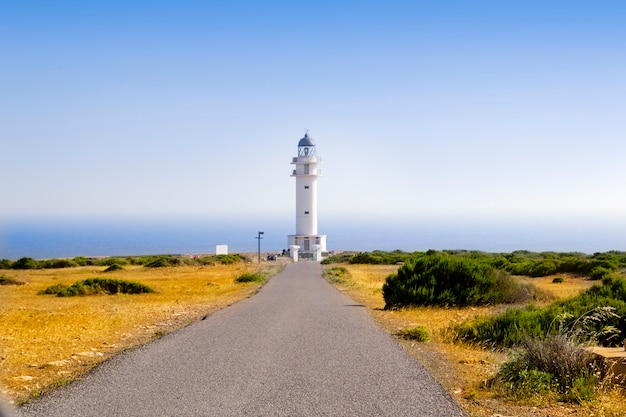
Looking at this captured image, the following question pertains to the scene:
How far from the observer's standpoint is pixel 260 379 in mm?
8531

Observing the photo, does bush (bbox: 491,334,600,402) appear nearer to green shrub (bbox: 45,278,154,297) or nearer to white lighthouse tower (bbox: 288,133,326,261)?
green shrub (bbox: 45,278,154,297)

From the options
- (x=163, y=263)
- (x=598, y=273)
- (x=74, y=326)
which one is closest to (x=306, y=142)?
(x=163, y=263)

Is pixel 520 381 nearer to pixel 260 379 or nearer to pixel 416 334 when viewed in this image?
pixel 260 379

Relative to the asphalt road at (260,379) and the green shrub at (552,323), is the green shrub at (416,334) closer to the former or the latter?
the asphalt road at (260,379)

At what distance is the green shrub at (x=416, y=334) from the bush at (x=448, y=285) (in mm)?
5844

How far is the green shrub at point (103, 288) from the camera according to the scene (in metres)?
26.8

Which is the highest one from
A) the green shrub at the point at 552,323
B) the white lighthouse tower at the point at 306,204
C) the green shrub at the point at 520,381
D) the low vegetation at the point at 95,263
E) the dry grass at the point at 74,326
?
the white lighthouse tower at the point at 306,204

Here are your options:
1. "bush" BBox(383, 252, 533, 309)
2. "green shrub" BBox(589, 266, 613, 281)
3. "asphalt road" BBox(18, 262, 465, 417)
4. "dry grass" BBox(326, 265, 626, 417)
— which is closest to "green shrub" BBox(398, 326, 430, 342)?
"dry grass" BBox(326, 265, 626, 417)

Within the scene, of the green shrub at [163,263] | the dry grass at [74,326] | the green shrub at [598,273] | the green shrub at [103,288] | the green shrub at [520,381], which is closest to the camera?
the green shrub at [520,381]

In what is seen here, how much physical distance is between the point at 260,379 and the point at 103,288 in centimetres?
2070

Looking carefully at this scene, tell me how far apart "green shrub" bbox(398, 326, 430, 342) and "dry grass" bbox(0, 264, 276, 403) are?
4.94 metres

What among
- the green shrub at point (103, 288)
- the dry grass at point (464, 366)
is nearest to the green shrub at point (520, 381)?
the dry grass at point (464, 366)

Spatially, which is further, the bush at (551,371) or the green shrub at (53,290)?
the green shrub at (53,290)

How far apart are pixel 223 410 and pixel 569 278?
112 feet
